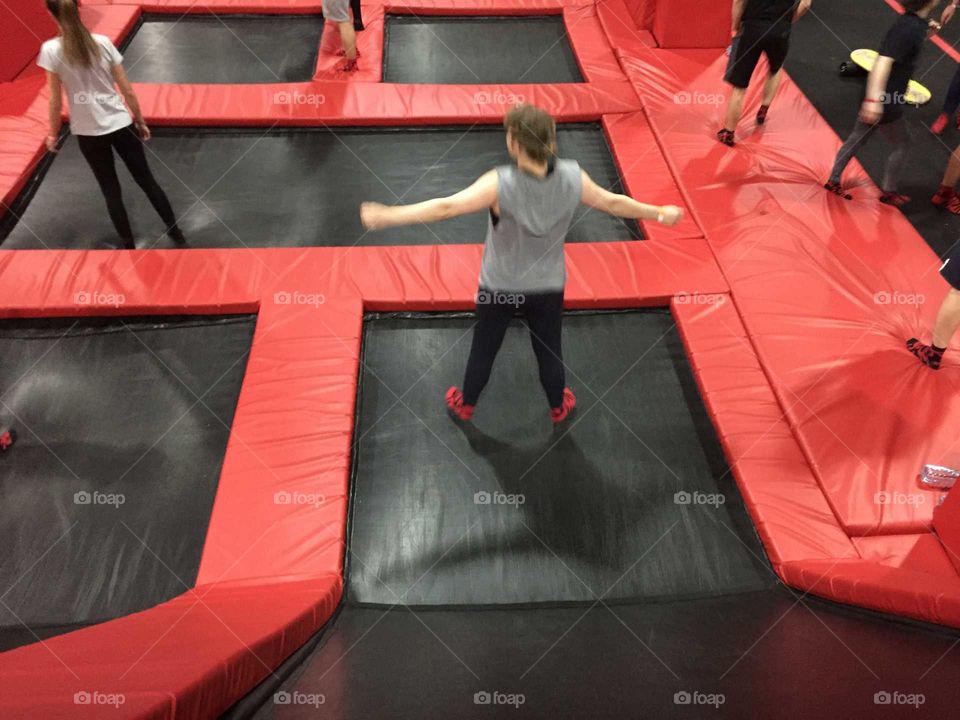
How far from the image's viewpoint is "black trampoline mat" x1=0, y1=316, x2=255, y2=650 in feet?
6.99

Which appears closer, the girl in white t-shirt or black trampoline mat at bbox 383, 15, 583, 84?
the girl in white t-shirt

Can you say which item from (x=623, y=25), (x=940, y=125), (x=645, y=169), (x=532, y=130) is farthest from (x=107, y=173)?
(x=940, y=125)

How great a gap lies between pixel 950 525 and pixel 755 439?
652mm

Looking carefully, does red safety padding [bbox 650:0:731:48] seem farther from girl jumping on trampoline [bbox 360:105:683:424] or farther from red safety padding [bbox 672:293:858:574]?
girl jumping on trampoline [bbox 360:105:683:424]

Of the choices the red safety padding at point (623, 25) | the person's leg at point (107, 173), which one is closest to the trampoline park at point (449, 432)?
the person's leg at point (107, 173)

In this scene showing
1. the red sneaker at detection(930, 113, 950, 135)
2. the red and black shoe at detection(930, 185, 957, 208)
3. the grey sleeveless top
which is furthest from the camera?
the red sneaker at detection(930, 113, 950, 135)

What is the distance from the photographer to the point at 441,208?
1.83m

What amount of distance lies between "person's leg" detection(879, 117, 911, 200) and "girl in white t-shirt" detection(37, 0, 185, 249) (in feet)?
11.3

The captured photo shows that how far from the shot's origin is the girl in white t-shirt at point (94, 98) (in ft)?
8.07

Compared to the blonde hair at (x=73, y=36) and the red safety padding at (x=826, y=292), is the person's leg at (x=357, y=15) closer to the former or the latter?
the red safety padding at (x=826, y=292)

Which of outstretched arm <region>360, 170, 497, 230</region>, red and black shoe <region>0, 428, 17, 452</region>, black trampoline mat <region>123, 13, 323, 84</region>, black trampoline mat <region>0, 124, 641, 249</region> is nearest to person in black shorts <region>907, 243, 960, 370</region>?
black trampoline mat <region>0, 124, 641, 249</region>

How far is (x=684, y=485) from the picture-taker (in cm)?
243

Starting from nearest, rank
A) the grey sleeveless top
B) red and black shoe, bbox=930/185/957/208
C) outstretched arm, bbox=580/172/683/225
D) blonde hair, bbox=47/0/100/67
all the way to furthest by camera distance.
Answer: the grey sleeveless top → outstretched arm, bbox=580/172/683/225 → blonde hair, bbox=47/0/100/67 → red and black shoe, bbox=930/185/957/208

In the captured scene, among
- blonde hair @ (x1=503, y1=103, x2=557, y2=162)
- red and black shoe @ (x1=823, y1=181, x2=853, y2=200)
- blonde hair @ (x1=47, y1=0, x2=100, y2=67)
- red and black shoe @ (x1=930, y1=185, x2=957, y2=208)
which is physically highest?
blonde hair @ (x1=503, y1=103, x2=557, y2=162)
